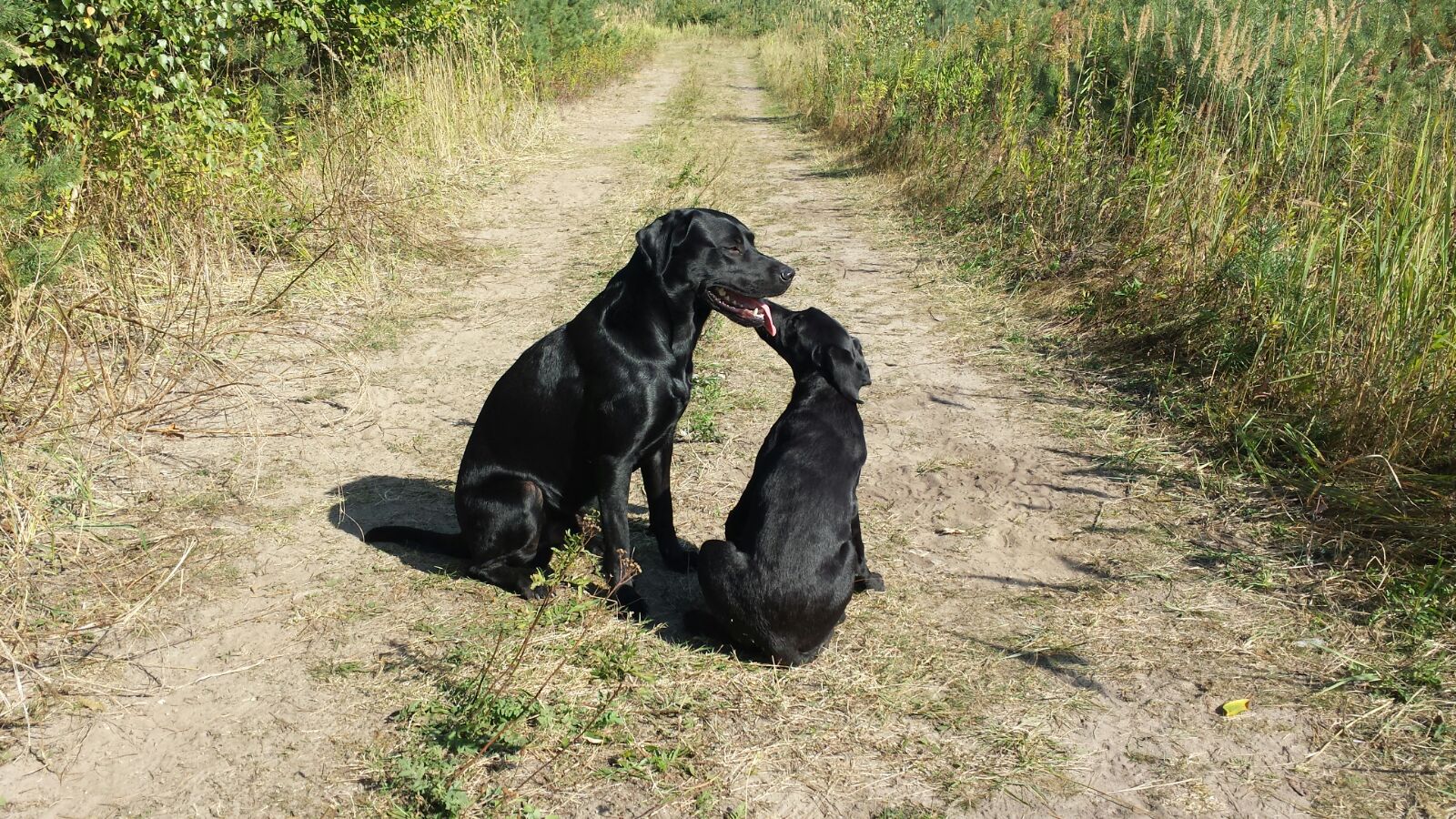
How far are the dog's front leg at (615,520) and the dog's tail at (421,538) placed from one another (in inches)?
Result: 26.1

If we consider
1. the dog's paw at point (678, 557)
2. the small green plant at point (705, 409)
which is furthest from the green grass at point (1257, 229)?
the dog's paw at point (678, 557)

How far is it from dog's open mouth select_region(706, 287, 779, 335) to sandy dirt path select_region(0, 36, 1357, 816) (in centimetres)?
95

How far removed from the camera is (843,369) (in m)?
3.74

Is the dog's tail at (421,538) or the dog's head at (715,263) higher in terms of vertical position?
the dog's head at (715,263)

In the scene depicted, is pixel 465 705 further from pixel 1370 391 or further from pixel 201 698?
pixel 1370 391

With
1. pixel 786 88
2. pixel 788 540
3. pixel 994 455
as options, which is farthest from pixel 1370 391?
pixel 786 88

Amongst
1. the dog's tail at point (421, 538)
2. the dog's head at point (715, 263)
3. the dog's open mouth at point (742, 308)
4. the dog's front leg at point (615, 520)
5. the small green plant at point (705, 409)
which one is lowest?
the small green plant at point (705, 409)

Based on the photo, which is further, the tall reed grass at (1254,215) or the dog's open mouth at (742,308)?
the tall reed grass at (1254,215)

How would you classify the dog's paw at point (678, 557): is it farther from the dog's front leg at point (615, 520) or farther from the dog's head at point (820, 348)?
the dog's head at point (820, 348)

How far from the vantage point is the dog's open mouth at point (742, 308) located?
3789 mm

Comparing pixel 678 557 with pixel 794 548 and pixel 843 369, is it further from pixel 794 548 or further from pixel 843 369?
pixel 843 369

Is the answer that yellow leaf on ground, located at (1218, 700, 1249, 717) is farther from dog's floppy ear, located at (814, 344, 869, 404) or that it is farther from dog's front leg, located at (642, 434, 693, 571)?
dog's front leg, located at (642, 434, 693, 571)

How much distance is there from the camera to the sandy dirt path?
271cm

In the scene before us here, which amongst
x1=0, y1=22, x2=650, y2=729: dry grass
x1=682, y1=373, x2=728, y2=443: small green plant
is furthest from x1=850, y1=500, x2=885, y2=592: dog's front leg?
x1=0, y1=22, x2=650, y2=729: dry grass
